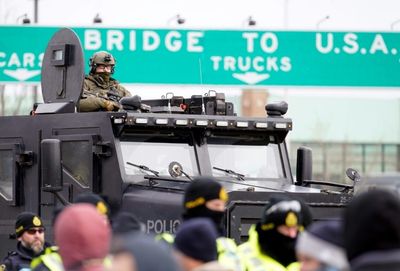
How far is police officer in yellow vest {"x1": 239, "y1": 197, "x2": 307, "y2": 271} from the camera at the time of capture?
746 cm

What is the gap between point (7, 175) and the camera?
42.3ft

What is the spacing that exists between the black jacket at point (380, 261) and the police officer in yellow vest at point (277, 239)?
2502mm

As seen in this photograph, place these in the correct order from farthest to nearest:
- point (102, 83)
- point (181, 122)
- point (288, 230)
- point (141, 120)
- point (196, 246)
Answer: point (102, 83)
point (181, 122)
point (141, 120)
point (288, 230)
point (196, 246)

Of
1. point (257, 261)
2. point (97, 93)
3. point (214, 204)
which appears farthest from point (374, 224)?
point (97, 93)

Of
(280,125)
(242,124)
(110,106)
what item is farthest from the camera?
(280,125)

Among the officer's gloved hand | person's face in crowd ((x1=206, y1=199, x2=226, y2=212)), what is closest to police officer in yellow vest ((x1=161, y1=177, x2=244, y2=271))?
person's face in crowd ((x1=206, y1=199, x2=226, y2=212))

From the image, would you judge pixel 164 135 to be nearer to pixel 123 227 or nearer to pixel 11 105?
pixel 123 227

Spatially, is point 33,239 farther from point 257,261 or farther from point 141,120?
point 257,261

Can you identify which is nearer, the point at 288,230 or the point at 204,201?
the point at 288,230

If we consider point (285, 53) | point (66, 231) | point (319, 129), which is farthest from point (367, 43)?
point (319, 129)

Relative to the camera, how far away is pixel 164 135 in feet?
40.4

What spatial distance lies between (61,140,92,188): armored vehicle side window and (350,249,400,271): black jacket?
7.33 meters

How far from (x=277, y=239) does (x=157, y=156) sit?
15.6 ft

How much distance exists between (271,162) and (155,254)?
27.4 ft
